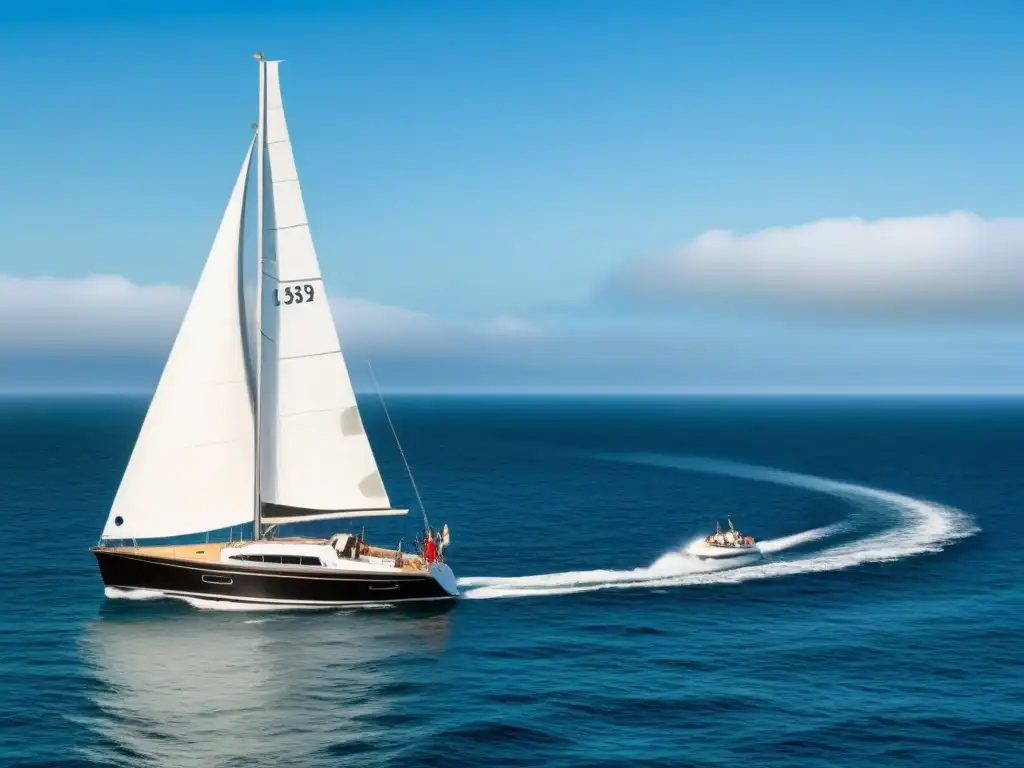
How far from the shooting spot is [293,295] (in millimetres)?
48219

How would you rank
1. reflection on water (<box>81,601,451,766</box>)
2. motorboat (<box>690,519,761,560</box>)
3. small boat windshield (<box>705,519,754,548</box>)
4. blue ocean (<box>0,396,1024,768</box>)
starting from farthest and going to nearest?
small boat windshield (<box>705,519,754,548</box>)
motorboat (<box>690,519,761,560</box>)
blue ocean (<box>0,396,1024,768</box>)
reflection on water (<box>81,601,451,766</box>)

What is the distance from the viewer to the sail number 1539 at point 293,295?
48094 millimetres

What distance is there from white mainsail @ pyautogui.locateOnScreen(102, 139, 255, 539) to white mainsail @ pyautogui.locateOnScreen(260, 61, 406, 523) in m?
1.84

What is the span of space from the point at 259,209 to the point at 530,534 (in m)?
37.7

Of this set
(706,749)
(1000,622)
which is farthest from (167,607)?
(1000,622)

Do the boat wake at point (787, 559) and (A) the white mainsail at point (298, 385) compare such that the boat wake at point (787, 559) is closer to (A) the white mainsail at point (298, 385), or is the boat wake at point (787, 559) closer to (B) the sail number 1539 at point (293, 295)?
(A) the white mainsail at point (298, 385)

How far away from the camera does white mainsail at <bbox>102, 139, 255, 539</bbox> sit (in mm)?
48250

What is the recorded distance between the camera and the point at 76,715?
111ft

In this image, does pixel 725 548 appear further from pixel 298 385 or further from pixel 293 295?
pixel 293 295

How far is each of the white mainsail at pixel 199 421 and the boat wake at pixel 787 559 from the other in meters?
15.9

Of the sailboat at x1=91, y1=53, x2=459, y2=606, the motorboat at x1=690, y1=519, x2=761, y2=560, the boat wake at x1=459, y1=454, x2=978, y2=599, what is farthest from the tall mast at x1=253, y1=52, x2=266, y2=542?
the motorboat at x1=690, y1=519, x2=761, y2=560

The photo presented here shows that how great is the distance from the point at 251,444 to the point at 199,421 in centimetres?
297

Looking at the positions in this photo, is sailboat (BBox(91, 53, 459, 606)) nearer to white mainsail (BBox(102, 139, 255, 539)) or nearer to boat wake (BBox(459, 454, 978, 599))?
white mainsail (BBox(102, 139, 255, 539))

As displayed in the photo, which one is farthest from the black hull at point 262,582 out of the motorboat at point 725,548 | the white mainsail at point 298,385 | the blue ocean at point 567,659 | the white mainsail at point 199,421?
the motorboat at point 725,548
